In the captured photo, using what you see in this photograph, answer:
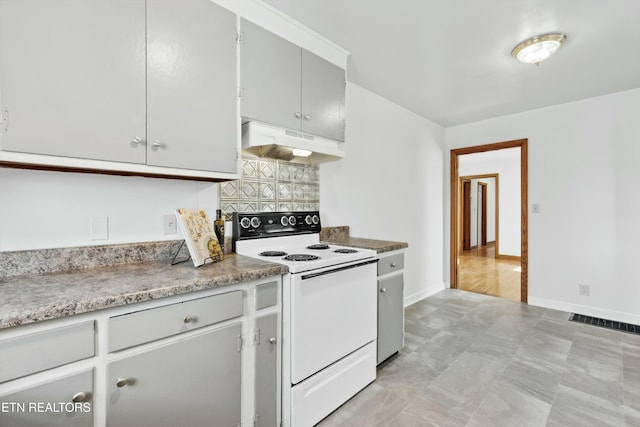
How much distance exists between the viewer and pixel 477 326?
→ 9.55 ft

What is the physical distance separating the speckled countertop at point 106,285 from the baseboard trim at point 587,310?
358cm

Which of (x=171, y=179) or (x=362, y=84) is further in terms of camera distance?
(x=362, y=84)

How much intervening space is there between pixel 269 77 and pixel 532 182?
136 inches

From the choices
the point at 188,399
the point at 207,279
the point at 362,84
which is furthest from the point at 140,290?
the point at 362,84

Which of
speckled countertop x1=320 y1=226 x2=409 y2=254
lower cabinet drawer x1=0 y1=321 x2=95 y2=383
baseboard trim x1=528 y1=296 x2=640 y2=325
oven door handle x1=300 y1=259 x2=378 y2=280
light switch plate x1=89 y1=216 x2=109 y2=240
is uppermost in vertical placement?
light switch plate x1=89 y1=216 x2=109 y2=240

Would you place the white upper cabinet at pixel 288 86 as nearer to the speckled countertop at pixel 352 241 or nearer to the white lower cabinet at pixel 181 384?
the speckled countertop at pixel 352 241

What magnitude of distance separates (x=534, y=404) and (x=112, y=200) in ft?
8.77

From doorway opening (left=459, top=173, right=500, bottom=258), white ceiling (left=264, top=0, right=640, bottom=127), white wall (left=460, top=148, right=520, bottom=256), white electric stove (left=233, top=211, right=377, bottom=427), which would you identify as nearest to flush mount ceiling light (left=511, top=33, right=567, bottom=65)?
white ceiling (left=264, top=0, right=640, bottom=127)

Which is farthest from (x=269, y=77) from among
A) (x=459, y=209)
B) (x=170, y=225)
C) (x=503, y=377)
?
(x=459, y=209)

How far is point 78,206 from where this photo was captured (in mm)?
1411

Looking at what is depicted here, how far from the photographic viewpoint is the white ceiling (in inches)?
69.6

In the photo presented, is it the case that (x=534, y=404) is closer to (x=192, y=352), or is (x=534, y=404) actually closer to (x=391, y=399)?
(x=391, y=399)

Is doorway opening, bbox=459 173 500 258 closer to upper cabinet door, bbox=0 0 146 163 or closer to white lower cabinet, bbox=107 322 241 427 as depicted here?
white lower cabinet, bbox=107 322 241 427

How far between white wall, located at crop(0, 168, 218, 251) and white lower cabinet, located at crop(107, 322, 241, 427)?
2.40 ft
